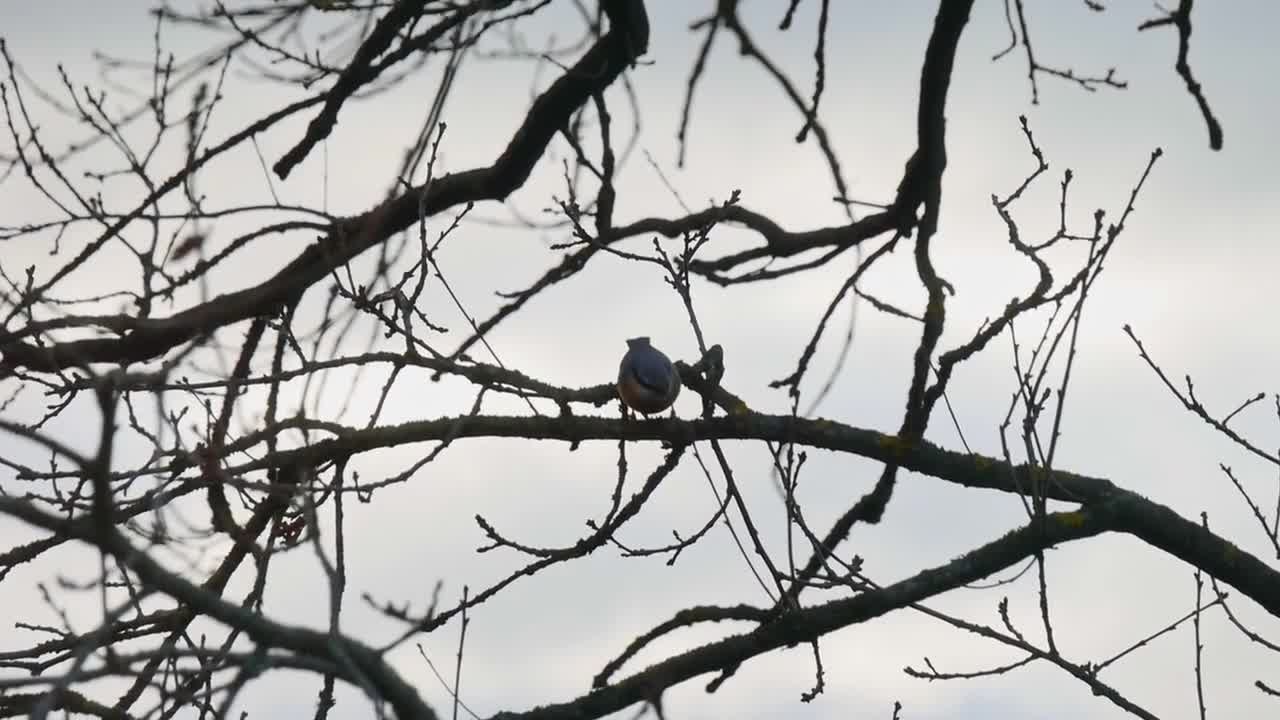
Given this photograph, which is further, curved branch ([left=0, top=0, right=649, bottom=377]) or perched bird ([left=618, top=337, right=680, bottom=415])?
perched bird ([left=618, top=337, right=680, bottom=415])

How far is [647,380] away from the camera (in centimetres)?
423

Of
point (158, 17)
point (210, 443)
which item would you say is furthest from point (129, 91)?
point (210, 443)

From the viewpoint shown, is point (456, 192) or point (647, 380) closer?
point (456, 192)

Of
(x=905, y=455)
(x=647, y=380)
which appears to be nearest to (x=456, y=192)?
(x=647, y=380)

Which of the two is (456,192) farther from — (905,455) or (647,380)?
(905,455)

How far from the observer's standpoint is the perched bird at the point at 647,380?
13.7ft

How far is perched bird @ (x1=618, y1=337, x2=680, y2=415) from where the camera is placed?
4.18 metres

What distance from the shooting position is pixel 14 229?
Result: 4.04 m

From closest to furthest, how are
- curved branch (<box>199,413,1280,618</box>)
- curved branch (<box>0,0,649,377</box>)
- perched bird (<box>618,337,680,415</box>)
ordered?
curved branch (<box>0,0,649,377</box>)
curved branch (<box>199,413,1280,618</box>)
perched bird (<box>618,337,680,415</box>)

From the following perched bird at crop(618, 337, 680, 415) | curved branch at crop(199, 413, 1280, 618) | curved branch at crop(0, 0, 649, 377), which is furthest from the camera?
perched bird at crop(618, 337, 680, 415)

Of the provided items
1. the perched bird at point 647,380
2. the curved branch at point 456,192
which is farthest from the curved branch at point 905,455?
the curved branch at point 456,192

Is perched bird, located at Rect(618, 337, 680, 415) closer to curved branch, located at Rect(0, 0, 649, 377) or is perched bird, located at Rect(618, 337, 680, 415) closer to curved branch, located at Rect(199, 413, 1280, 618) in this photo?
curved branch, located at Rect(199, 413, 1280, 618)

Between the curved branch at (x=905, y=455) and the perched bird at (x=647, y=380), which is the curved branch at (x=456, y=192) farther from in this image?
the perched bird at (x=647, y=380)

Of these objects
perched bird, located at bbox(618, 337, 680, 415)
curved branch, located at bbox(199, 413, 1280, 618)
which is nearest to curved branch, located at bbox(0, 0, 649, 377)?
curved branch, located at bbox(199, 413, 1280, 618)
